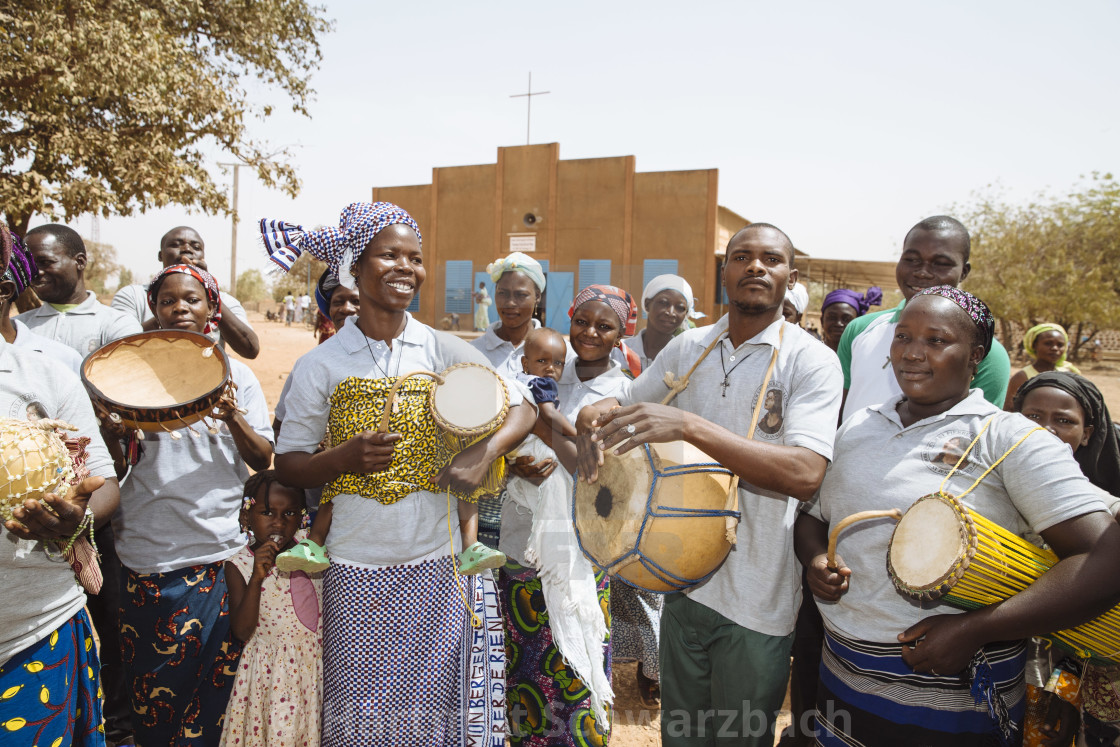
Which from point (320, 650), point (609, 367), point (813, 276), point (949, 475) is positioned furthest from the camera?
point (813, 276)

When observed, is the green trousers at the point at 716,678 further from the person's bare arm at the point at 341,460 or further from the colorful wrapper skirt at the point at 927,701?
the person's bare arm at the point at 341,460

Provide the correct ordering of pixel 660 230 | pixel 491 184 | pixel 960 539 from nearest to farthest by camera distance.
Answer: pixel 960 539
pixel 660 230
pixel 491 184

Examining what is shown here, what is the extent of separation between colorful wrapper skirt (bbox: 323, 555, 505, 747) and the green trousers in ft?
2.37

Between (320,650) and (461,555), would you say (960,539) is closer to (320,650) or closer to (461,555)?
(461,555)

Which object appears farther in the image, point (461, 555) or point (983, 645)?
point (461, 555)

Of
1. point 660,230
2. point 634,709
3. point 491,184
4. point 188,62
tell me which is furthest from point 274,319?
point 634,709

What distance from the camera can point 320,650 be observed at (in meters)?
2.69

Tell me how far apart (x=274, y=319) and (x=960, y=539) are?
147 feet

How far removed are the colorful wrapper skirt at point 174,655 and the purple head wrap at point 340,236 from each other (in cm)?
137

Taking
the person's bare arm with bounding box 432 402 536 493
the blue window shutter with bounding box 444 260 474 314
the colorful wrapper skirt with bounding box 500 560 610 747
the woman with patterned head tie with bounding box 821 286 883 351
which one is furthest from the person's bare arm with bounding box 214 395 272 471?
the blue window shutter with bounding box 444 260 474 314

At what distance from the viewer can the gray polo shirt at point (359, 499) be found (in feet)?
7.55

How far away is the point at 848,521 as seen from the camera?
1922mm

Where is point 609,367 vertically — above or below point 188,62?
below

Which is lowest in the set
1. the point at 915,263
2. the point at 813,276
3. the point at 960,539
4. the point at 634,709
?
the point at 634,709
